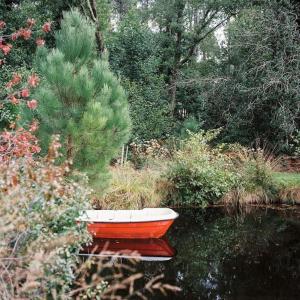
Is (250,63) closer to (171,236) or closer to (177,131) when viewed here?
(177,131)

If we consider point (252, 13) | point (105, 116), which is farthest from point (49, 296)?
point (252, 13)

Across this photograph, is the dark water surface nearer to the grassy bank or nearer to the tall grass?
the grassy bank

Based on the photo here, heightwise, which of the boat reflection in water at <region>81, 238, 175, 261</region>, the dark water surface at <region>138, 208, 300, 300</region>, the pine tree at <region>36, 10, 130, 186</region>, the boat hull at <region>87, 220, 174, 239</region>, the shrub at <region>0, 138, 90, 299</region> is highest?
the pine tree at <region>36, 10, 130, 186</region>

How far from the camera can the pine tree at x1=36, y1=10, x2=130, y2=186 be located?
6230mm

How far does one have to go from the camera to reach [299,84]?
11.3 m

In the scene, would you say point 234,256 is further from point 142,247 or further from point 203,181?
point 203,181

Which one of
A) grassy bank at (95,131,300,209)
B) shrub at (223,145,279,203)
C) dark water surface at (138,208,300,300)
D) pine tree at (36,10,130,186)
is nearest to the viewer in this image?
dark water surface at (138,208,300,300)

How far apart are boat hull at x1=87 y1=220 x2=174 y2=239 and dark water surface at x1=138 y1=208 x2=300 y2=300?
1.63 ft

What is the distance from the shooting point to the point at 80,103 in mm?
6426

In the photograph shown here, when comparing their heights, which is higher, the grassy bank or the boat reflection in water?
the grassy bank

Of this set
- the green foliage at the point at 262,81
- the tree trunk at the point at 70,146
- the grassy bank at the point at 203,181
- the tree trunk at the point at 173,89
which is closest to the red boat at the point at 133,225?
the tree trunk at the point at 70,146

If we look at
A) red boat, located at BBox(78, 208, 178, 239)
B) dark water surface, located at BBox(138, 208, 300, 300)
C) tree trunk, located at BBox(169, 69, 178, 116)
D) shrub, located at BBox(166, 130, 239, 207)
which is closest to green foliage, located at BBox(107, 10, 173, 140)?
tree trunk, located at BBox(169, 69, 178, 116)

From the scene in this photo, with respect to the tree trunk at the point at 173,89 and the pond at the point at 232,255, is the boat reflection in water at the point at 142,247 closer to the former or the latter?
the pond at the point at 232,255

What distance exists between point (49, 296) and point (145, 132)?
905 centimetres
